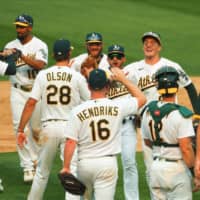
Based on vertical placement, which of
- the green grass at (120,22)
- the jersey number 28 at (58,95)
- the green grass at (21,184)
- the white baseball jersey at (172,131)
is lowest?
the green grass at (21,184)

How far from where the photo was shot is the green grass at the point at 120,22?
71.7ft

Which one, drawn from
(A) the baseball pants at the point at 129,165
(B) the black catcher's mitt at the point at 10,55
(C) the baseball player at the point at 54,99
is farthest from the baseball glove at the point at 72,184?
(B) the black catcher's mitt at the point at 10,55

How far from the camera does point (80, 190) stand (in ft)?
32.2

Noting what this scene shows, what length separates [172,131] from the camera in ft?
31.0

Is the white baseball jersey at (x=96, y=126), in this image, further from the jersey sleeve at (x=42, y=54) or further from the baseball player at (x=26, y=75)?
the jersey sleeve at (x=42, y=54)

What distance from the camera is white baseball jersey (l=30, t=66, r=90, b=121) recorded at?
11.2 m

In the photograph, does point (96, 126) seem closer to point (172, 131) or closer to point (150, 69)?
point (172, 131)

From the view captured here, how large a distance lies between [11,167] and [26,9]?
1061 centimetres

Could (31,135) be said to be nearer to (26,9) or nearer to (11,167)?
(11,167)

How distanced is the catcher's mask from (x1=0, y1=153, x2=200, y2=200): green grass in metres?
2.88

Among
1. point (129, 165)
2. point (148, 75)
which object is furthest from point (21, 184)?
point (148, 75)

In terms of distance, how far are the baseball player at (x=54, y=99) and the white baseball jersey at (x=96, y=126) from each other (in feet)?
5.07

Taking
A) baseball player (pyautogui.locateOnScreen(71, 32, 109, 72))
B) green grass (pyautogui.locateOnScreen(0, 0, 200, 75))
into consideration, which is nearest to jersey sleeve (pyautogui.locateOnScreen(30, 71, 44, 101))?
baseball player (pyautogui.locateOnScreen(71, 32, 109, 72))

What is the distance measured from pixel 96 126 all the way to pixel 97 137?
0.39ft
